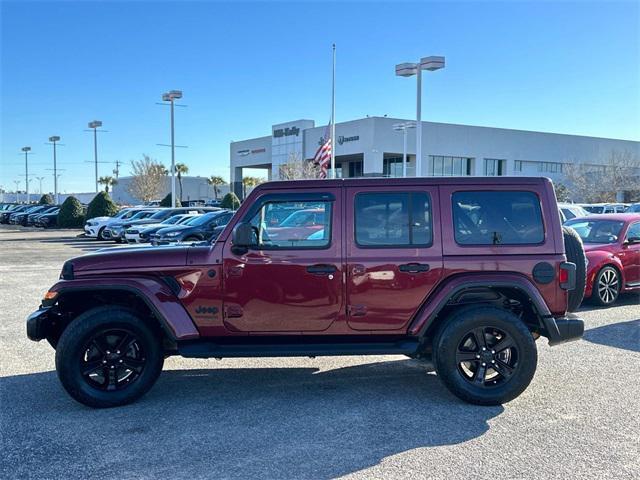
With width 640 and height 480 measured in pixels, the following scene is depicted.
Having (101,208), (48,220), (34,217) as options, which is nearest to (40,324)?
(101,208)

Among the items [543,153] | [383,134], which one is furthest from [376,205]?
[543,153]

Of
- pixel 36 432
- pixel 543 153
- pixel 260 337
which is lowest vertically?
pixel 36 432

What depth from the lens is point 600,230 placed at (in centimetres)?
986

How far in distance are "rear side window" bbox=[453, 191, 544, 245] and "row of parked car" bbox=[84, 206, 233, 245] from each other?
12.2 metres

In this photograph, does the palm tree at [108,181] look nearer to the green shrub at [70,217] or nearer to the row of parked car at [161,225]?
the green shrub at [70,217]

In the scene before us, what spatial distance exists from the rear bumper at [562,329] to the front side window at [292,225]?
2.10 meters

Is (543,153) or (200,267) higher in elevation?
(543,153)

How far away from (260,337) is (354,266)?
3.51 ft

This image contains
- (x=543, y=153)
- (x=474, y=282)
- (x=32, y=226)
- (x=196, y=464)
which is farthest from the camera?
(x=543, y=153)

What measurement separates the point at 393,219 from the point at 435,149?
4606 centimetres

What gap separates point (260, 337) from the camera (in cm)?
496

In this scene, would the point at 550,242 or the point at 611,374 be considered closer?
the point at 550,242

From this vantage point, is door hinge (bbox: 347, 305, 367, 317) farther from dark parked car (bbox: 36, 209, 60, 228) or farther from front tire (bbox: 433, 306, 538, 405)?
dark parked car (bbox: 36, 209, 60, 228)

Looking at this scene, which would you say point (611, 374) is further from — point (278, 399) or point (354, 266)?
point (278, 399)
